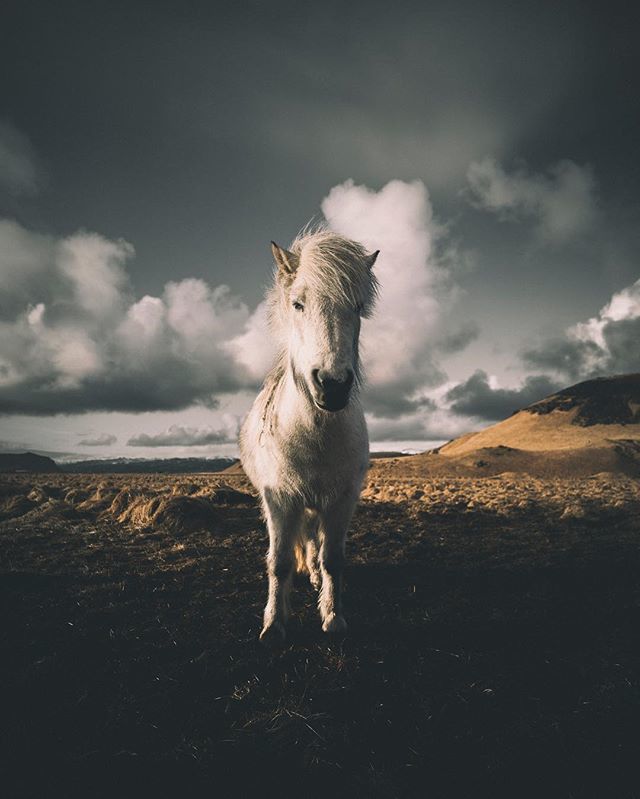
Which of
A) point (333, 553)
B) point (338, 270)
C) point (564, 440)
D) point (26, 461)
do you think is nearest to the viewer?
point (338, 270)

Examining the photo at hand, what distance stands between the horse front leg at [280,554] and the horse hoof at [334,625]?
423 mm

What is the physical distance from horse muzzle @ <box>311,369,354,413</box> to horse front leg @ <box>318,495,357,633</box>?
148 cm

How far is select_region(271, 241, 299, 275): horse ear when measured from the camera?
339 centimetres

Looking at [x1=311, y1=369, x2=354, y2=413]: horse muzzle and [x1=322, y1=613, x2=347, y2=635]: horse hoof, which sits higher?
[x1=311, y1=369, x2=354, y2=413]: horse muzzle

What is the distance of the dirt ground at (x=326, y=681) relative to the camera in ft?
6.73

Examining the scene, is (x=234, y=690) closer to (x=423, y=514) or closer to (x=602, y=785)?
(x=602, y=785)

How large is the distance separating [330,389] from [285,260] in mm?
1518

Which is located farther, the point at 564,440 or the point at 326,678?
the point at 564,440

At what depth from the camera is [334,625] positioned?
3.62 metres

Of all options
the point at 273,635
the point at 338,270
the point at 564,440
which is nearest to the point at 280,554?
the point at 273,635

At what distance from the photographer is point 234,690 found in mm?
2760

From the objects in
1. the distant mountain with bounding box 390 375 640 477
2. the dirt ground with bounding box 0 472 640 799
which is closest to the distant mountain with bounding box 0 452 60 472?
the distant mountain with bounding box 390 375 640 477

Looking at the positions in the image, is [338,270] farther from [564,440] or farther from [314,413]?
[564,440]

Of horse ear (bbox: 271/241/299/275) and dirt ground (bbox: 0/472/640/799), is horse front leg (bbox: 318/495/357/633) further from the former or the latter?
horse ear (bbox: 271/241/299/275)
